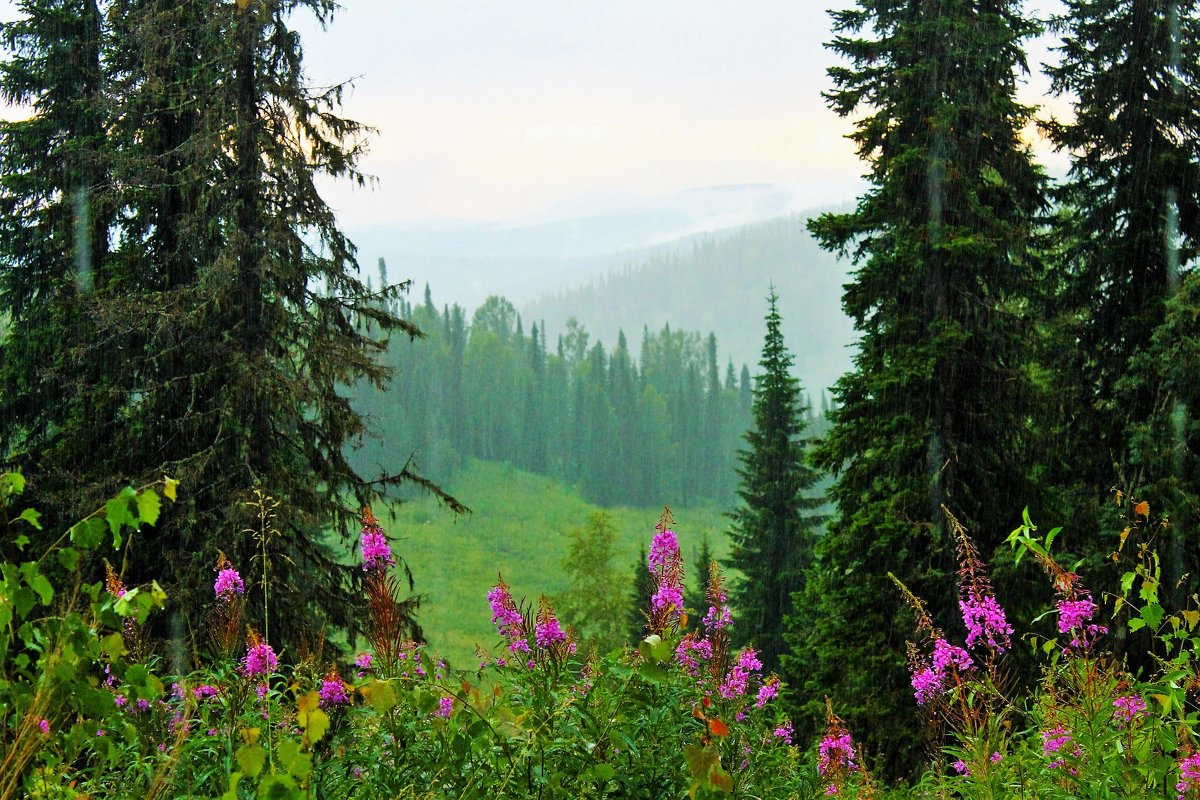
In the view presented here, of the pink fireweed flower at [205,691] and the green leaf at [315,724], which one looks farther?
the pink fireweed flower at [205,691]

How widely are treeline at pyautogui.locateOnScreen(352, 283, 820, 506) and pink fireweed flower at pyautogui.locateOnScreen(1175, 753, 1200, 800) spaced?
11199 cm

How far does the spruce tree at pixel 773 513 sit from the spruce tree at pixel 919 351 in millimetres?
12532

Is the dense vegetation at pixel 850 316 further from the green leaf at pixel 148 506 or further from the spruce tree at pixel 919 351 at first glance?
the green leaf at pixel 148 506

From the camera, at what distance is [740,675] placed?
4242 mm

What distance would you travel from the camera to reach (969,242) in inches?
518

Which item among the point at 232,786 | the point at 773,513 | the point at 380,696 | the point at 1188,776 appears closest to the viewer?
the point at 232,786

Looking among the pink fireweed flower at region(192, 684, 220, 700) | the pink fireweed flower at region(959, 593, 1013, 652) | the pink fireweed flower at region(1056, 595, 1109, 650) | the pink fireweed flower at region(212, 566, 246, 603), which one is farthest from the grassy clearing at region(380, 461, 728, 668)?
the pink fireweed flower at region(1056, 595, 1109, 650)

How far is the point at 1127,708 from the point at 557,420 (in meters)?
130

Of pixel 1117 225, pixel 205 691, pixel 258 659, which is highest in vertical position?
pixel 1117 225

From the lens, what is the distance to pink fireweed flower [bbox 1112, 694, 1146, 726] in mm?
3678

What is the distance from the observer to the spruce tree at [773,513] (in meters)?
27.7

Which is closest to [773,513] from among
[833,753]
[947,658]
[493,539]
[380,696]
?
[833,753]

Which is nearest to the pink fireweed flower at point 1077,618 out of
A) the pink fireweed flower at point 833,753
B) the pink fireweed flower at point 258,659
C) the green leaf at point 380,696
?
the pink fireweed flower at point 833,753

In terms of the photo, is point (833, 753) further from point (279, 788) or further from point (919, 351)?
point (919, 351)
